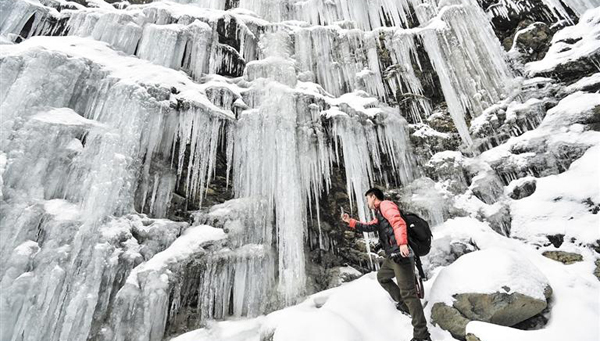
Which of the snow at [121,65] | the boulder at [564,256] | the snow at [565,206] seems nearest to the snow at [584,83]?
the snow at [565,206]

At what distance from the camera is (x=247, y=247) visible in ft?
24.0

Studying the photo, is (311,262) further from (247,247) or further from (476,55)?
(476,55)

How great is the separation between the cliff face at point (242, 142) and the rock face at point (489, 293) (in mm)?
2693

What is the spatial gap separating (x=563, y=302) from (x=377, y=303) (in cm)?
233

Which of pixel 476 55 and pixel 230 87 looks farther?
pixel 476 55

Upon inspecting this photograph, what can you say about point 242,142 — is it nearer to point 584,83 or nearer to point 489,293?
point 489,293

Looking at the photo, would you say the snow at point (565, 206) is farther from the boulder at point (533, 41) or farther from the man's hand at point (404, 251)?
the man's hand at point (404, 251)

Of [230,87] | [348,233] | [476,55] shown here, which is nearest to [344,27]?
[476,55]

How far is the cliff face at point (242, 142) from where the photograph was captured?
6121mm

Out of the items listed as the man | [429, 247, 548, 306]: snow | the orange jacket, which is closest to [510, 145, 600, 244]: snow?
[429, 247, 548, 306]: snow

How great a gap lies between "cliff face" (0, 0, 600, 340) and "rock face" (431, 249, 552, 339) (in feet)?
8.84

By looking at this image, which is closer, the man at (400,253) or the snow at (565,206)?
the man at (400,253)

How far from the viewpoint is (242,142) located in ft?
27.8

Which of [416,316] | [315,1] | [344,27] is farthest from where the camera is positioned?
[315,1]
